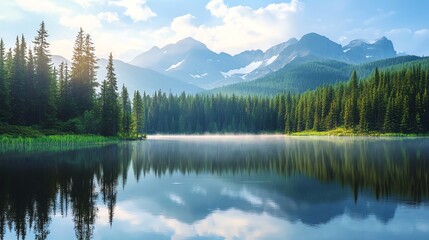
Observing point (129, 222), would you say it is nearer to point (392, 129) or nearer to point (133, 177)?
point (133, 177)

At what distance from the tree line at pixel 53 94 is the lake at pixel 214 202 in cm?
4787

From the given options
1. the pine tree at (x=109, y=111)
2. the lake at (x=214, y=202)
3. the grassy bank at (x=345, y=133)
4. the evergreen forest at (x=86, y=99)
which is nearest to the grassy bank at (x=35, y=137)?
the evergreen forest at (x=86, y=99)

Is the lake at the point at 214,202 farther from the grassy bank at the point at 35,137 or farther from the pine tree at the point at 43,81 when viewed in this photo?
the pine tree at the point at 43,81

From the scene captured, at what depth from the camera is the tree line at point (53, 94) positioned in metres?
83.8

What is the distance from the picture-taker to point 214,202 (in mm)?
24766

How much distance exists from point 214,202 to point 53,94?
74.9 meters

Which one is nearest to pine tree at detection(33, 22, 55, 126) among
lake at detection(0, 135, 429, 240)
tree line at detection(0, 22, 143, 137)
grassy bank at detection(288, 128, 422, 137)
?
tree line at detection(0, 22, 143, 137)

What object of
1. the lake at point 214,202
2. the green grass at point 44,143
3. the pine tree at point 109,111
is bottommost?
the lake at point 214,202

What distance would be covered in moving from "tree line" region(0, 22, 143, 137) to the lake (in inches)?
1884

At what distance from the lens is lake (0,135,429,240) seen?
59.1 ft

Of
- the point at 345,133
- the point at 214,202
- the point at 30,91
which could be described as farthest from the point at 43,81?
the point at 345,133

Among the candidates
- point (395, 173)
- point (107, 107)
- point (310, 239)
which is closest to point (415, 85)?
point (107, 107)

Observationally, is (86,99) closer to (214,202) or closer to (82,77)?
(82,77)

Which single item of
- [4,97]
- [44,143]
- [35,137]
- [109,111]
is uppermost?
[4,97]
